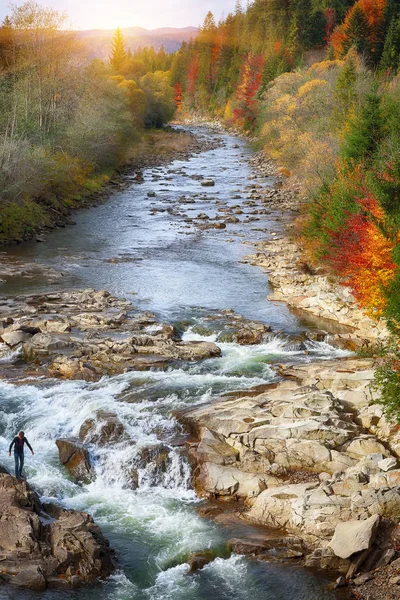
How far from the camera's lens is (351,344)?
29125 mm

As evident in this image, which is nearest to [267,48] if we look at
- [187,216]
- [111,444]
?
[187,216]

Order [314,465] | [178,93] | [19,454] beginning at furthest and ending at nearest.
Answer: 1. [178,93]
2. [314,465]
3. [19,454]

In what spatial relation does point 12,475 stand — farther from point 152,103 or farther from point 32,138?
point 152,103

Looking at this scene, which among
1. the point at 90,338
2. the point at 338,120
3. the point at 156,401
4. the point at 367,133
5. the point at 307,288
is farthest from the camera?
the point at 338,120

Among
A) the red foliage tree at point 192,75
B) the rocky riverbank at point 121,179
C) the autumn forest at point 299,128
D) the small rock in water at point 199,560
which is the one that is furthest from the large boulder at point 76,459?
the red foliage tree at point 192,75

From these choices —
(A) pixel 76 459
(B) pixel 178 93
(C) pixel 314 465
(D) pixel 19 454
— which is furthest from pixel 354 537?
(B) pixel 178 93

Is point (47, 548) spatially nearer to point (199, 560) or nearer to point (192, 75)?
point (199, 560)

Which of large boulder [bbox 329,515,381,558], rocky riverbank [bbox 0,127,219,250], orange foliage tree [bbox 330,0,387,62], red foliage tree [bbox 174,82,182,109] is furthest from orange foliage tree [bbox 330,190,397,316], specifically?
red foliage tree [bbox 174,82,182,109]

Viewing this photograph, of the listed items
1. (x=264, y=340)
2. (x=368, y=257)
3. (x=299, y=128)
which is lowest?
(x=264, y=340)

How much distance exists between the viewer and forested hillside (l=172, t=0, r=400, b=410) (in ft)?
94.7

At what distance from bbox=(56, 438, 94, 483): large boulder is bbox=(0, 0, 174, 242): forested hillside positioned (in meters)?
27.2

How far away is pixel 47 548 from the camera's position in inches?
625

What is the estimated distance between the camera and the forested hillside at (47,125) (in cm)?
4659

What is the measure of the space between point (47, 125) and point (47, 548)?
50.6 metres
